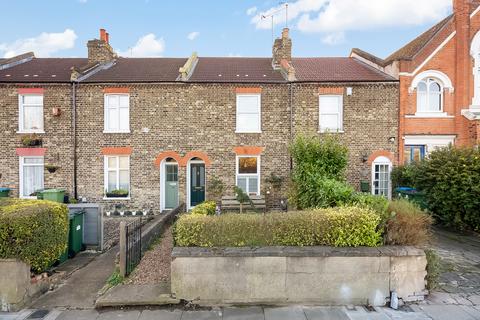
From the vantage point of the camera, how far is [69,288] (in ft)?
18.3

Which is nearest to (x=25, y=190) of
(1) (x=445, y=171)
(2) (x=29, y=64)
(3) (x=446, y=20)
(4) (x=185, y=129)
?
(2) (x=29, y=64)

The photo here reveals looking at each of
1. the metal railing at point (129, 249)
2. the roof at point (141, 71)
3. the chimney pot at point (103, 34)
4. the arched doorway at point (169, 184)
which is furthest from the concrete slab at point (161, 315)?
the chimney pot at point (103, 34)

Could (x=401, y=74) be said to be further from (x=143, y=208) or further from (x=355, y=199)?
(x=143, y=208)

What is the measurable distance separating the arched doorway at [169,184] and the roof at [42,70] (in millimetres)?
6092

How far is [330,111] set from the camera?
13.2 meters

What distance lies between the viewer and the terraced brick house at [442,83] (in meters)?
13.1

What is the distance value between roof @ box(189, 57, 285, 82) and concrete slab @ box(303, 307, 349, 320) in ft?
34.3

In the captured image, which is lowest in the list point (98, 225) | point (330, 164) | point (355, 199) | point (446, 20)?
point (98, 225)

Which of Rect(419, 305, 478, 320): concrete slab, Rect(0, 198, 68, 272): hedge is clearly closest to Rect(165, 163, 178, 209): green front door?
Rect(0, 198, 68, 272): hedge

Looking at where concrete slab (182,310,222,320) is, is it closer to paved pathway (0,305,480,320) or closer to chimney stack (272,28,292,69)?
paved pathway (0,305,480,320)

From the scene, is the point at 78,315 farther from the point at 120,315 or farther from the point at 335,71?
the point at 335,71

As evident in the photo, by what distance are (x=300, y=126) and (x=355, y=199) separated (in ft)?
23.6

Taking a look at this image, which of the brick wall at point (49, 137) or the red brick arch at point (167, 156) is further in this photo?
the red brick arch at point (167, 156)

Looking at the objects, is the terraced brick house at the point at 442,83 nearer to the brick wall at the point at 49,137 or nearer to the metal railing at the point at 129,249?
the metal railing at the point at 129,249
